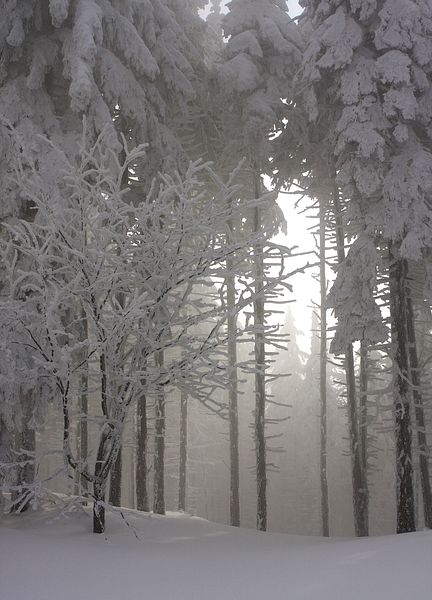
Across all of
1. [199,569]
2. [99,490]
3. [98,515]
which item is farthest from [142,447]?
[199,569]

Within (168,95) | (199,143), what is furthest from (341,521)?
(168,95)

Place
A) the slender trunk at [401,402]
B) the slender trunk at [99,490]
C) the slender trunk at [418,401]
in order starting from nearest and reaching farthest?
1. the slender trunk at [99,490]
2. the slender trunk at [401,402]
3. the slender trunk at [418,401]

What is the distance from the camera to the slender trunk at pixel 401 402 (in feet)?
33.6

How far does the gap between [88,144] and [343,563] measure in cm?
779

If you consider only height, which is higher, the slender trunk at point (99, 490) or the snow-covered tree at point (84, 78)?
the snow-covered tree at point (84, 78)

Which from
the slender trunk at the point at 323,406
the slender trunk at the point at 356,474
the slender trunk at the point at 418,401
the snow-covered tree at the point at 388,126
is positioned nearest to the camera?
the snow-covered tree at the point at 388,126

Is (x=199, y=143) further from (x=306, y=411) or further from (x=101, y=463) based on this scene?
(x=306, y=411)

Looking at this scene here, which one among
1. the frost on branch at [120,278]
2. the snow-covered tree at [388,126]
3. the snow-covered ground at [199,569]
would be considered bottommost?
the snow-covered ground at [199,569]

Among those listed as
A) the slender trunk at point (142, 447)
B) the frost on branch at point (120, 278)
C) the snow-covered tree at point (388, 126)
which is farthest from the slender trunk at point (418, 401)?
the frost on branch at point (120, 278)

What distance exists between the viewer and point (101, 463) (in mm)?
7504

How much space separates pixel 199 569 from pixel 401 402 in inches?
234

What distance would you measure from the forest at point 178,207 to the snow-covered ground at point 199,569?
0.13 metres

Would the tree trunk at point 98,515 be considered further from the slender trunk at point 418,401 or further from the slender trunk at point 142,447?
the slender trunk at point 418,401

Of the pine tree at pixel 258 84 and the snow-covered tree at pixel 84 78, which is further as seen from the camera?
the pine tree at pixel 258 84
